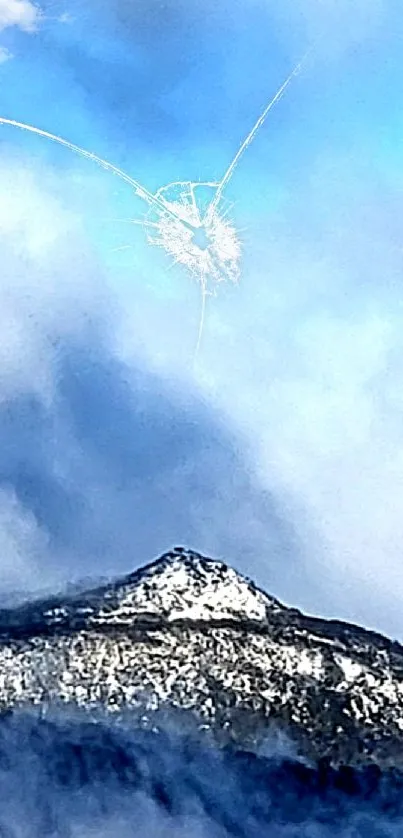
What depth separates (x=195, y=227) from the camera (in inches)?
62.2

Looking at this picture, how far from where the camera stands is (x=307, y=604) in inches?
55.7

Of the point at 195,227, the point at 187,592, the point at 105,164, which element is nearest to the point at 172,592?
the point at 187,592

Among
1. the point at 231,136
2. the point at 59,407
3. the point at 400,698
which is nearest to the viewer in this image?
the point at 400,698

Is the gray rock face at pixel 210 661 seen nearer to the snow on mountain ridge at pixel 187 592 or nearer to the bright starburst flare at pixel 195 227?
the snow on mountain ridge at pixel 187 592

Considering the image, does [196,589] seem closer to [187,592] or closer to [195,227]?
[187,592]

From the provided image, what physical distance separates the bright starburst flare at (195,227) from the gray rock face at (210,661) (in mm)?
417

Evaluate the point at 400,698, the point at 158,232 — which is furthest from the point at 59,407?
the point at 400,698

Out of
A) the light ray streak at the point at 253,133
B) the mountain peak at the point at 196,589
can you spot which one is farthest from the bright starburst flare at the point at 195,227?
the mountain peak at the point at 196,589

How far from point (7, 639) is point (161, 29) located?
920 millimetres

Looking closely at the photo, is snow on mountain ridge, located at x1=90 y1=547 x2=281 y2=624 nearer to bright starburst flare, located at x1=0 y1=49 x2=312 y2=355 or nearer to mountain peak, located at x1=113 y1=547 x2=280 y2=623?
mountain peak, located at x1=113 y1=547 x2=280 y2=623

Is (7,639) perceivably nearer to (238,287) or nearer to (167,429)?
(167,429)

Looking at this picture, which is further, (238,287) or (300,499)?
(238,287)

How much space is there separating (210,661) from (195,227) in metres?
0.61

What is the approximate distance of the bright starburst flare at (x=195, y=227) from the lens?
157cm
